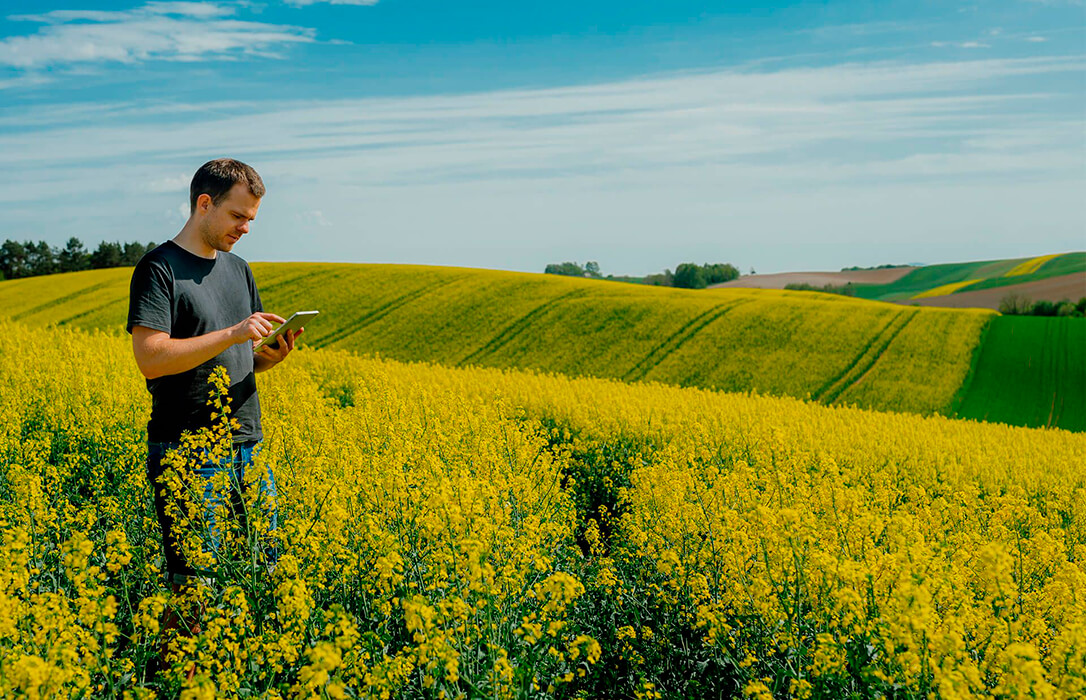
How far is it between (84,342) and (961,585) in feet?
44.1

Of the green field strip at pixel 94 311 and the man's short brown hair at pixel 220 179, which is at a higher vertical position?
the man's short brown hair at pixel 220 179

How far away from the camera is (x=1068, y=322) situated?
33.4m

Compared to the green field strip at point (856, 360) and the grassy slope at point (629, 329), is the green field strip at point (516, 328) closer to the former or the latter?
the grassy slope at point (629, 329)

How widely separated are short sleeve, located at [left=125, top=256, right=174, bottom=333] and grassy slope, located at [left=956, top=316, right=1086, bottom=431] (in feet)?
83.4

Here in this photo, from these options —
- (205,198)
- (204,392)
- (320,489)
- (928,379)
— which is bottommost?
(928,379)

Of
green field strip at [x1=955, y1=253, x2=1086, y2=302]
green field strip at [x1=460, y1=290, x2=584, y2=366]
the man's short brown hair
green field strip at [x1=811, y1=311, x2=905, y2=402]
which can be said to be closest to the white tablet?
the man's short brown hair

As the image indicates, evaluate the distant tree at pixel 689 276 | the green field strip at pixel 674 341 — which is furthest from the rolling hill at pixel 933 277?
the green field strip at pixel 674 341

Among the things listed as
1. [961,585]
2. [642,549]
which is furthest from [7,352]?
[961,585]

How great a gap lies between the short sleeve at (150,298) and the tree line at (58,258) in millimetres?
75091

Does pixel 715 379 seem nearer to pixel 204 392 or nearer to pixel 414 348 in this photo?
pixel 414 348

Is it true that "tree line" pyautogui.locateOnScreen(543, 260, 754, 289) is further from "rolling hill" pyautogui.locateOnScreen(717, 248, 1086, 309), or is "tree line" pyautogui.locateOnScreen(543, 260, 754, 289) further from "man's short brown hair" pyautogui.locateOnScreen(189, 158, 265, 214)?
"man's short brown hair" pyautogui.locateOnScreen(189, 158, 265, 214)

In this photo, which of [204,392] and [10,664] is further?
[204,392]

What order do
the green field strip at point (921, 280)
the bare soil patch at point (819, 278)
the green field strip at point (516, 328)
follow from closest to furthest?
1. the green field strip at point (516, 328)
2. the bare soil patch at point (819, 278)
3. the green field strip at point (921, 280)

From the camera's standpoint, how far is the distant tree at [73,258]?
7112 cm
